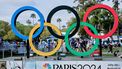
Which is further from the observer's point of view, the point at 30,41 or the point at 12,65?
the point at 30,41

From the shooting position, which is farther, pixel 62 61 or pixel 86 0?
pixel 86 0

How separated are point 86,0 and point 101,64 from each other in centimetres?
3816

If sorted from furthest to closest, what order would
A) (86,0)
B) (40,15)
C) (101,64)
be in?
(86,0)
(40,15)
(101,64)

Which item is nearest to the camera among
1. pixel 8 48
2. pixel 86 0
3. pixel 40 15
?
pixel 40 15

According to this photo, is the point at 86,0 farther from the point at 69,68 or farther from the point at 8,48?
the point at 69,68

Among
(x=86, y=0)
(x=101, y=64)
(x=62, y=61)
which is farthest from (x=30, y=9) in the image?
(x=86, y=0)

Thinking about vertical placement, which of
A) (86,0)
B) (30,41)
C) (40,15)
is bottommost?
(30,41)

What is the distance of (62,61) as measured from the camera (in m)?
20.6

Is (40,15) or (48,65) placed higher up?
(40,15)

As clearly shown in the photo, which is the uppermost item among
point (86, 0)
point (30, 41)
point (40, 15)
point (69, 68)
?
point (86, 0)

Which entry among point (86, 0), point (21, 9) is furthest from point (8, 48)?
point (86, 0)

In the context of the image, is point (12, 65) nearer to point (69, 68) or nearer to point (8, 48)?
point (69, 68)

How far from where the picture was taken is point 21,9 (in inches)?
905

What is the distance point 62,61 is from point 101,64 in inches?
78.3
